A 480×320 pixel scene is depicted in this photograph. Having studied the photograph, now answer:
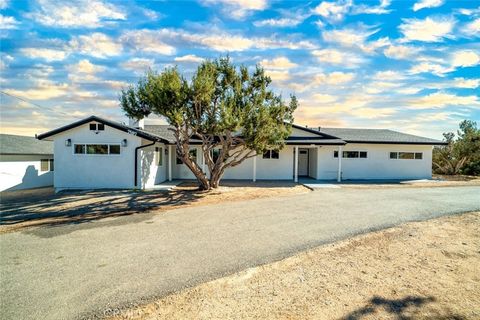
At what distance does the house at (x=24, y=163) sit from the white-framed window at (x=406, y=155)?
1018 inches

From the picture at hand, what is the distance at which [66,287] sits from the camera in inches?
161

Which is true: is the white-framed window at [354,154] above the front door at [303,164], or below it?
above

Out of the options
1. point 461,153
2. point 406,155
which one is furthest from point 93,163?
point 461,153

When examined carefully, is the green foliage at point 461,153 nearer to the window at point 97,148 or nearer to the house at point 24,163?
the window at point 97,148

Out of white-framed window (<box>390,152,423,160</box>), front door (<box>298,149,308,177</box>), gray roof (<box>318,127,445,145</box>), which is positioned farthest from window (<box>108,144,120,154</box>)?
white-framed window (<box>390,152,423,160</box>)

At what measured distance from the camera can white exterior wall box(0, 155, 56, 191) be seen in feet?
53.0

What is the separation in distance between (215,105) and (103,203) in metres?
6.53

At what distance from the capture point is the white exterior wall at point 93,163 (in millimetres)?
14102

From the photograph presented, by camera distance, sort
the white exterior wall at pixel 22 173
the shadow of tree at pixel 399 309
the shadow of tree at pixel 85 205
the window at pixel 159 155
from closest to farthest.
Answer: the shadow of tree at pixel 399 309
the shadow of tree at pixel 85 205
the white exterior wall at pixel 22 173
the window at pixel 159 155

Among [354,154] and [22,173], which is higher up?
[354,154]

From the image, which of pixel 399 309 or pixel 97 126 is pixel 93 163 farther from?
pixel 399 309

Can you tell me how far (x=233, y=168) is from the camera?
18812mm

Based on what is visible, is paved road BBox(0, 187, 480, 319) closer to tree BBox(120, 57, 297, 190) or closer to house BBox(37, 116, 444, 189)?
tree BBox(120, 57, 297, 190)

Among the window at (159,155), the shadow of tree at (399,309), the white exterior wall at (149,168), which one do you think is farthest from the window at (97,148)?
the shadow of tree at (399,309)
